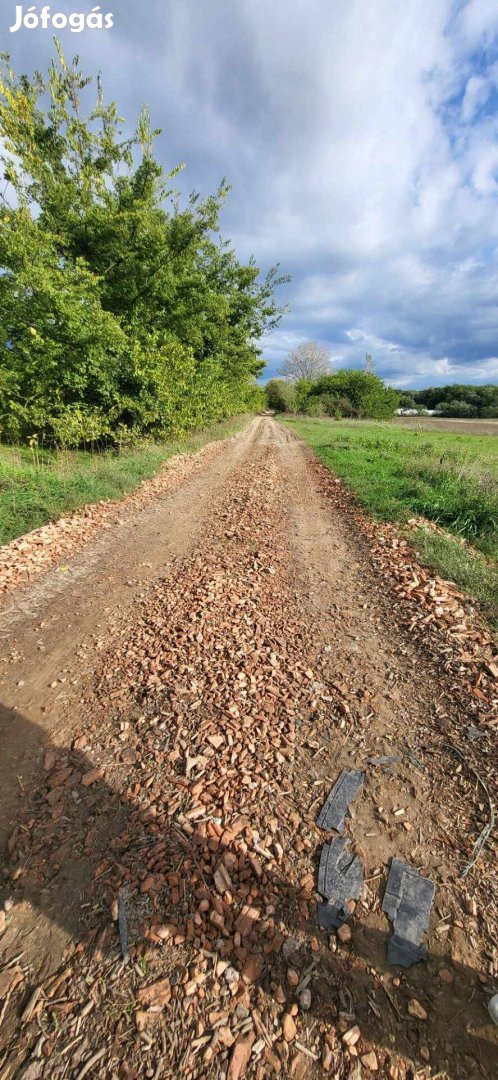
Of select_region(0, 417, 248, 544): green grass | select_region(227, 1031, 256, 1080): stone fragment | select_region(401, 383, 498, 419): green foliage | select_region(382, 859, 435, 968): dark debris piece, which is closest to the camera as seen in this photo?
select_region(227, 1031, 256, 1080): stone fragment

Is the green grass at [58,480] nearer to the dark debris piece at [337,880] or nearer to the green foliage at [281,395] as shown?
the dark debris piece at [337,880]

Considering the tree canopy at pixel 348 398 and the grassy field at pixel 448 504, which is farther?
the tree canopy at pixel 348 398

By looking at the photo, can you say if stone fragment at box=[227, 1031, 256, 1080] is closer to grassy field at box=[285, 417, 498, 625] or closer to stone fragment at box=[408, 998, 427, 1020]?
stone fragment at box=[408, 998, 427, 1020]

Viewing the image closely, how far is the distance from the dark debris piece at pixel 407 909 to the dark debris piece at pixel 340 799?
341 millimetres

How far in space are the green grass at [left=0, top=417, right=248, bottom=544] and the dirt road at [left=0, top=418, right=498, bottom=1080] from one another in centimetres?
254

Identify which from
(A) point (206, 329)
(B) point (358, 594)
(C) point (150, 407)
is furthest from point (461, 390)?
(B) point (358, 594)

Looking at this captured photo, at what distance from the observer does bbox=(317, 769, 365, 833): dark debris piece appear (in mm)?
2285

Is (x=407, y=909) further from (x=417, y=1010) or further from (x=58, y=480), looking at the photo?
(x=58, y=480)

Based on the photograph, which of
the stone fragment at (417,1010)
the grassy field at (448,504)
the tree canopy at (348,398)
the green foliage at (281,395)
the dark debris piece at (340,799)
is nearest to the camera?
the stone fragment at (417,1010)

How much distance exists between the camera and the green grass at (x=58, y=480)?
6473mm

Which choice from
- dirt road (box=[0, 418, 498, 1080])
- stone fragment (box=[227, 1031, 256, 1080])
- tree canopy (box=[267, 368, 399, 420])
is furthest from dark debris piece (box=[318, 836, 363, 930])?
tree canopy (box=[267, 368, 399, 420])

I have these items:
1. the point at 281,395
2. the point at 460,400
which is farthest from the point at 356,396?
the point at 460,400

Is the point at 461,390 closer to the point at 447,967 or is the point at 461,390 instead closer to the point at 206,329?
the point at 206,329

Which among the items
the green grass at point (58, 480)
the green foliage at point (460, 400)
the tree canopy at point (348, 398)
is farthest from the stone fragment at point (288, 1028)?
the green foliage at point (460, 400)
